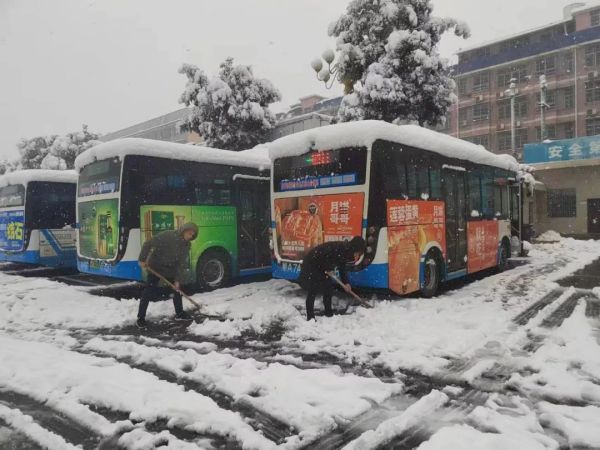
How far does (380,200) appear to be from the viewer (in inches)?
285

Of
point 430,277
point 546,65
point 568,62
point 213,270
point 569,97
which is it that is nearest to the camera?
point 430,277

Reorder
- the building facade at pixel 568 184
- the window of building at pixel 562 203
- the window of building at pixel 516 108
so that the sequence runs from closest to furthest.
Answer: the building facade at pixel 568 184 < the window of building at pixel 562 203 < the window of building at pixel 516 108

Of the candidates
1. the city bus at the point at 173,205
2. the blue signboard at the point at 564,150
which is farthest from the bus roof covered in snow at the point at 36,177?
the blue signboard at the point at 564,150

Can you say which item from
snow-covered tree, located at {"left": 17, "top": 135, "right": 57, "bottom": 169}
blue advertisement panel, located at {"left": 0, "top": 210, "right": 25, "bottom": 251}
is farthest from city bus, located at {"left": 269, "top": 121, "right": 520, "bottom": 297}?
snow-covered tree, located at {"left": 17, "top": 135, "right": 57, "bottom": 169}

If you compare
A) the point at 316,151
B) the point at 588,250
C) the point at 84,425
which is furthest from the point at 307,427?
the point at 588,250

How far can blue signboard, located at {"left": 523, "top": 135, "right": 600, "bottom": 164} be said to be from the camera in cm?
2384

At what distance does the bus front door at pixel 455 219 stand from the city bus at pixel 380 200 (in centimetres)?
2

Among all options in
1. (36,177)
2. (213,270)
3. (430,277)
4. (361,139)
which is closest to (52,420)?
(361,139)

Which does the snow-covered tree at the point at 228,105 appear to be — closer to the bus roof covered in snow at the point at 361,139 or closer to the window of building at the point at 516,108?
the bus roof covered in snow at the point at 361,139

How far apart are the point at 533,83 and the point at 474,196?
3361 cm

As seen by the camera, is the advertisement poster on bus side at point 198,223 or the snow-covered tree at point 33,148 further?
the snow-covered tree at point 33,148

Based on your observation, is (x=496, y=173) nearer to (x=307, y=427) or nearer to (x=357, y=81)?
(x=357, y=81)

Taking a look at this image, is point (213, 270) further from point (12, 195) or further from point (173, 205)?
point (12, 195)

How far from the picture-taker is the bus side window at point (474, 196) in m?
10.0
